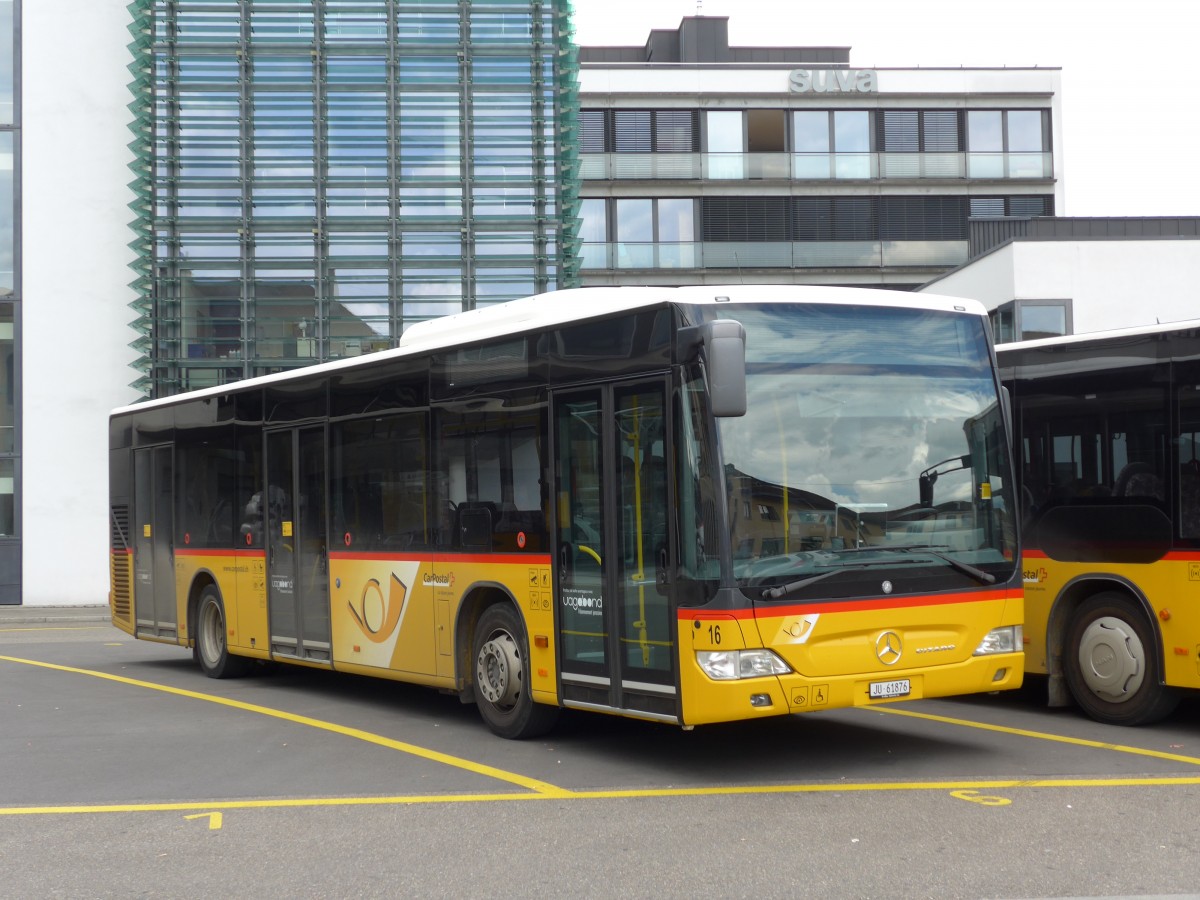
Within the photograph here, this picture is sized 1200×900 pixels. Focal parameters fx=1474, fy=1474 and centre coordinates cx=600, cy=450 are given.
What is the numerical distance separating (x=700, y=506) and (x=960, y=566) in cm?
187

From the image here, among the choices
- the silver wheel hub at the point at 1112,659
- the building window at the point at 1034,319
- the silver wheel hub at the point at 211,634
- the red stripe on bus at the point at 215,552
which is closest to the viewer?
the silver wheel hub at the point at 1112,659

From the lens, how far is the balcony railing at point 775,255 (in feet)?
145

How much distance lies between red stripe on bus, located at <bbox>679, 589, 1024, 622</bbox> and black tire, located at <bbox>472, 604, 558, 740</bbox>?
2.00m

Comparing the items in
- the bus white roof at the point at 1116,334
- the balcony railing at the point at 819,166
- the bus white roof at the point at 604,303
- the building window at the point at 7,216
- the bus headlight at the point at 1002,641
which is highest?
the balcony railing at the point at 819,166

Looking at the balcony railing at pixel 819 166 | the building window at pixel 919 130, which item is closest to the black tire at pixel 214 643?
the balcony railing at pixel 819 166

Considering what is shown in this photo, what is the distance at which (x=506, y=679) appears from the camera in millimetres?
10438

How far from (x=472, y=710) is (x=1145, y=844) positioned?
21.6 ft

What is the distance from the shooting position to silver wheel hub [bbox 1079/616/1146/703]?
10570 mm

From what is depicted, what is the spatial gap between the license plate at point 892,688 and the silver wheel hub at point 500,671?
8.56 ft

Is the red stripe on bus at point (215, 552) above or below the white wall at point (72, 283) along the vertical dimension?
below

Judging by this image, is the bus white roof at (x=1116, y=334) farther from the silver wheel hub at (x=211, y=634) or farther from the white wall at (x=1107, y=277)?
the white wall at (x=1107, y=277)

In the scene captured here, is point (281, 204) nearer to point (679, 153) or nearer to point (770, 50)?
point (679, 153)

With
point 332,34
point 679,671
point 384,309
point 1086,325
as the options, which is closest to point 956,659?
point 679,671

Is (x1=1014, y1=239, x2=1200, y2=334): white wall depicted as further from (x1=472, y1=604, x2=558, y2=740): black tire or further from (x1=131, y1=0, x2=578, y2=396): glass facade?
(x1=472, y1=604, x2=558, y2=740): black tire
